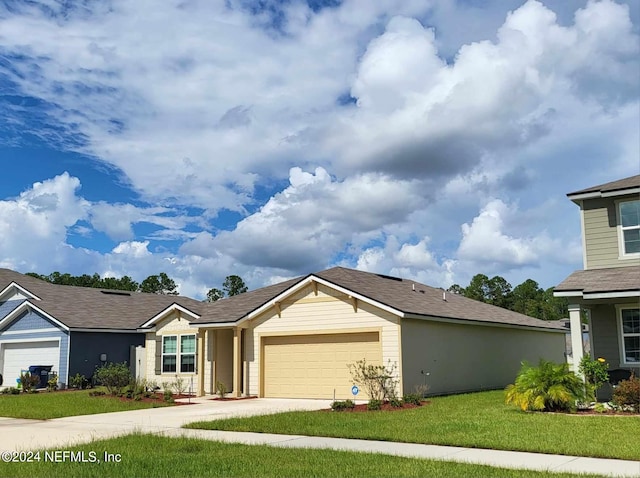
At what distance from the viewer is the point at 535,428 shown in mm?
12305

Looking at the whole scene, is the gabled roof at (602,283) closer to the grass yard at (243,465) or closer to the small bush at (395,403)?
the small bush at (395,403)

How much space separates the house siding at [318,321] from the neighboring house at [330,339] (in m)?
0.03

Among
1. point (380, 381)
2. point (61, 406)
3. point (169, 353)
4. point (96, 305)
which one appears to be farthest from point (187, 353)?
point (380, 381)

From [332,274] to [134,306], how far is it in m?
15.6

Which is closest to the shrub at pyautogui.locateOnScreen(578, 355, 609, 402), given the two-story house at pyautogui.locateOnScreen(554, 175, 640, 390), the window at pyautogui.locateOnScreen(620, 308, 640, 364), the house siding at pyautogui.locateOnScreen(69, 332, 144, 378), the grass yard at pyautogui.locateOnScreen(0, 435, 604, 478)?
the two-story house at pyautogui.locateOnScreen(554, 175, 640, 390)

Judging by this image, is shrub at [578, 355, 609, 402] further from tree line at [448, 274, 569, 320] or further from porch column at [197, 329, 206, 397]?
tree line at [448, 274, 569, 320]

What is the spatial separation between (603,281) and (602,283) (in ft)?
0.78

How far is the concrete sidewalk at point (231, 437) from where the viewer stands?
9.09 metres

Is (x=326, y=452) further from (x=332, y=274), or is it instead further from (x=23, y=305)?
(x=23, y=305)

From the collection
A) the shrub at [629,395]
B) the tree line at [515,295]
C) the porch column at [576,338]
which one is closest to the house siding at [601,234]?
the porch column at [576,338]

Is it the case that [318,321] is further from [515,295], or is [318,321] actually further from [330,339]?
[515,295]

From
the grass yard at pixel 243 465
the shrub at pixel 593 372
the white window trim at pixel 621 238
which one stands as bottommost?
the grass yard at pixel 243 465

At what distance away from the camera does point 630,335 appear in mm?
17891

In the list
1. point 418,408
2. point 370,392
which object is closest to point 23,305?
point 370,392
